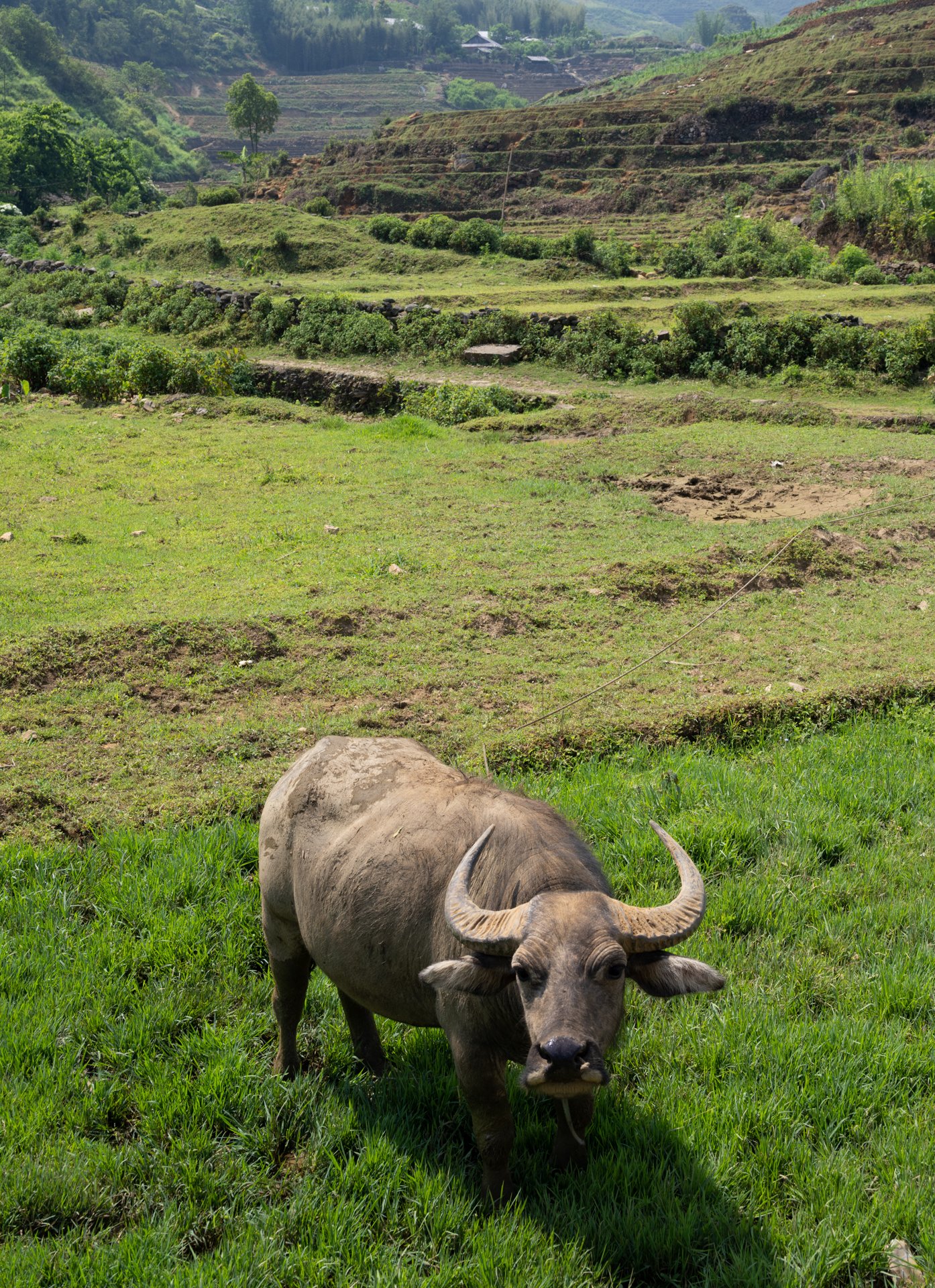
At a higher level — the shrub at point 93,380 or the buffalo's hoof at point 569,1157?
the shrub at point 93,380

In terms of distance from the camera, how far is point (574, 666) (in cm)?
668

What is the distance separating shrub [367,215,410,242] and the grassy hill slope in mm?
16930

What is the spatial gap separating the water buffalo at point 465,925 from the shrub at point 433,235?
29536 millimetres

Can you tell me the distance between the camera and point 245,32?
538 ft

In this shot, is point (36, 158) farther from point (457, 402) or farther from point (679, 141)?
point (457, 402)

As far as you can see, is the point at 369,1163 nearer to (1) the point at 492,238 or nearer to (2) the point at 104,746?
(2) the point at 104,746

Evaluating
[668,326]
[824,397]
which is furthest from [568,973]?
[668,326]

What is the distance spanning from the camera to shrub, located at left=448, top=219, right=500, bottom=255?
28906mm

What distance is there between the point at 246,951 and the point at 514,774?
2.03 meters

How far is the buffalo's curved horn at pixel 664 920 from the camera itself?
7.77 ft

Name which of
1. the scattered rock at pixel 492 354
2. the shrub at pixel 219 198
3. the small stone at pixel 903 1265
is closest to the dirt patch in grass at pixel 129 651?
the small stone at pixel 903 1265

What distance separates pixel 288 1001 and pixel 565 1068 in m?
1.40

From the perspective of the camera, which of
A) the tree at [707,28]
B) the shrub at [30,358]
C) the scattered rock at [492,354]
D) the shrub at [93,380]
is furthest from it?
the tree at [707,28]

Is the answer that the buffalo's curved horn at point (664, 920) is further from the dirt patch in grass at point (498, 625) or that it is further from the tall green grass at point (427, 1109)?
the dirt patch in grass at point (498, 625)
